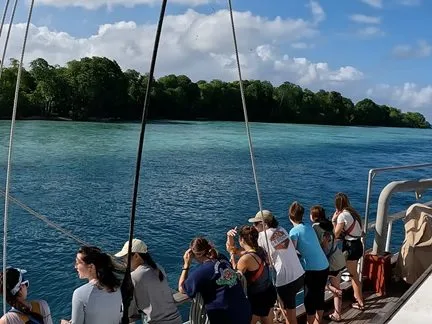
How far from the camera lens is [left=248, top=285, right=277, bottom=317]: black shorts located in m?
4.05

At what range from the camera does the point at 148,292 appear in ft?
10.8

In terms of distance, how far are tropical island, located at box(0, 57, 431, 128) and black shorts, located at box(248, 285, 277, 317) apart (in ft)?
196

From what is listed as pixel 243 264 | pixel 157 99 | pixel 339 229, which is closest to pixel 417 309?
pixel 243 264

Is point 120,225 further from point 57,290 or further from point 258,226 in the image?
point 258,226

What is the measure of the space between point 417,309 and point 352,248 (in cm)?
319

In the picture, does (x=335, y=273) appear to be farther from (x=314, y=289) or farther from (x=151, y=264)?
(x=151, y=264)

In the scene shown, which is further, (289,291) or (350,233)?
(350,233)

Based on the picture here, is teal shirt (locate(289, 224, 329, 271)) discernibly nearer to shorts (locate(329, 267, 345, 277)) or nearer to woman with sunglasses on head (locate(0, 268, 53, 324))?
shorts (locate(329, 267, 345, 277))

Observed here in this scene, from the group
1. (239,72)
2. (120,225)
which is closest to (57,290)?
(120,225)

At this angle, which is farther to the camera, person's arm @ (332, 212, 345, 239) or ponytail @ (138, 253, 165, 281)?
person's arm @ (332, 212, 345, 239)

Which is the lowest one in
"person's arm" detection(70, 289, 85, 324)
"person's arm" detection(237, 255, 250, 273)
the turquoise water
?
the turquoise water

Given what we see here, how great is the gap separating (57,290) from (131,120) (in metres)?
71.1

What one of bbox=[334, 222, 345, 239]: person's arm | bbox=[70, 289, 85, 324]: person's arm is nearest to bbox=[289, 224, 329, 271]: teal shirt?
bbox=[334, 222, 345, 239]: person's arm

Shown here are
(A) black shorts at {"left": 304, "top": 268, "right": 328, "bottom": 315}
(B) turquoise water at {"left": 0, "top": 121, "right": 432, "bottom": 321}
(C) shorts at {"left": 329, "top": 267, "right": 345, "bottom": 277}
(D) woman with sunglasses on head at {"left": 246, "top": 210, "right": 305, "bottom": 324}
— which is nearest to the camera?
(D) woman with sunglasses on head at {"left": 246, "top": 210, "right": 305, "bottom": 324}
